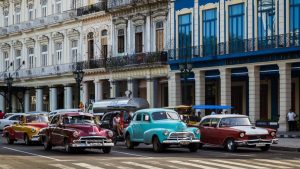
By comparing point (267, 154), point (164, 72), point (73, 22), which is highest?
point (73, 22)

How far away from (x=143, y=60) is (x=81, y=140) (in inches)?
1077

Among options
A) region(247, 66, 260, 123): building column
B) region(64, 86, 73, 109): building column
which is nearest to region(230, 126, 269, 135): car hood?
region(247, 66, 260, 123): building column

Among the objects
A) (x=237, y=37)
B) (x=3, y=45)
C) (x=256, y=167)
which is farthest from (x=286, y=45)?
(x=3, y=45)

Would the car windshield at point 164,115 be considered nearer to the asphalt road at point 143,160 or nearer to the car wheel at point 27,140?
the asphalt road at point 143,160

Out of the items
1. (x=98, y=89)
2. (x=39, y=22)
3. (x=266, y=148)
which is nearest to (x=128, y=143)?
(x=266, y=148)

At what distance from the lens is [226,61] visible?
46250 mm

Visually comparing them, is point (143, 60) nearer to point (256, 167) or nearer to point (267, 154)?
point (267, 154)

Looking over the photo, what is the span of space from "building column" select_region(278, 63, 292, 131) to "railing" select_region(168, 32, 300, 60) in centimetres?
135

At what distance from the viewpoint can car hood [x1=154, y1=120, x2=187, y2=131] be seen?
27656 mm

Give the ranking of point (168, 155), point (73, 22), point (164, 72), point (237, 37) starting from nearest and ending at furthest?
point (168, 155)
point (237, 37)
point (164, 72)
point (73, 22)

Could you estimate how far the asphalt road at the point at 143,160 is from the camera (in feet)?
69.6

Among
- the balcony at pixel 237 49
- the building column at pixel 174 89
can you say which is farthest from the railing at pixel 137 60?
the building column at pixel 174 89

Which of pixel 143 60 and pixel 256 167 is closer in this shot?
pixel 256 167

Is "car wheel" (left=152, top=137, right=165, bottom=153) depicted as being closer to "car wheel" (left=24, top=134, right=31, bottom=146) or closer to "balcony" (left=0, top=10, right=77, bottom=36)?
"car wheel" (left=24, top=134, right=31, bottom=146)
